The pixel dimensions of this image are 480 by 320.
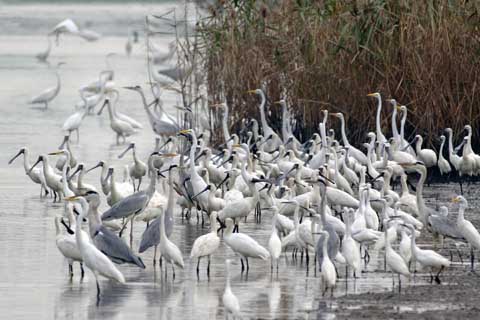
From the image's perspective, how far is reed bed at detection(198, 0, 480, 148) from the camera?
1800 cm

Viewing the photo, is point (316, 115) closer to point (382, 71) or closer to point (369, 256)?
point (382, 71)

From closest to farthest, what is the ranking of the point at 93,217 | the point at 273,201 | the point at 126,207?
the point at 93,217, the point at 126,207, the point at 273,201

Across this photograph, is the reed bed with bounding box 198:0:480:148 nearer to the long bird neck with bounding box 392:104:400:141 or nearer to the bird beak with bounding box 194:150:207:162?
the long bird neck with bounding box 392:104:400:141

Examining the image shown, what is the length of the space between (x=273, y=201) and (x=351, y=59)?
14.3ft

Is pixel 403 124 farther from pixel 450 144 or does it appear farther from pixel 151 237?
pixel 151 237

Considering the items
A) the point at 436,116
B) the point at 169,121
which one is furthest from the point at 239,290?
the point at 169,121

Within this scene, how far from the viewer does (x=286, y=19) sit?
1936 cm

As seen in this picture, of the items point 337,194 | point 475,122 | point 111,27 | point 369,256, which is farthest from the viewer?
point 111,27

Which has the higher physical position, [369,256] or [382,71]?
[382,71]

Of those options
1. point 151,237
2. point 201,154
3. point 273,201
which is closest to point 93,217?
point 151,237

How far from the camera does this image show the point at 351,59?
1842 centimetres

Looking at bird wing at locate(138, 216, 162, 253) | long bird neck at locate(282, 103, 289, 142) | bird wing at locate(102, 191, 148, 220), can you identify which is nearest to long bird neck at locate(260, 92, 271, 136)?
long bird neck at locate(282, 103, 289, 142)

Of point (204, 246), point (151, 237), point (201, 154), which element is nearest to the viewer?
point (204, 246)

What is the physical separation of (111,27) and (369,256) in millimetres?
48802
